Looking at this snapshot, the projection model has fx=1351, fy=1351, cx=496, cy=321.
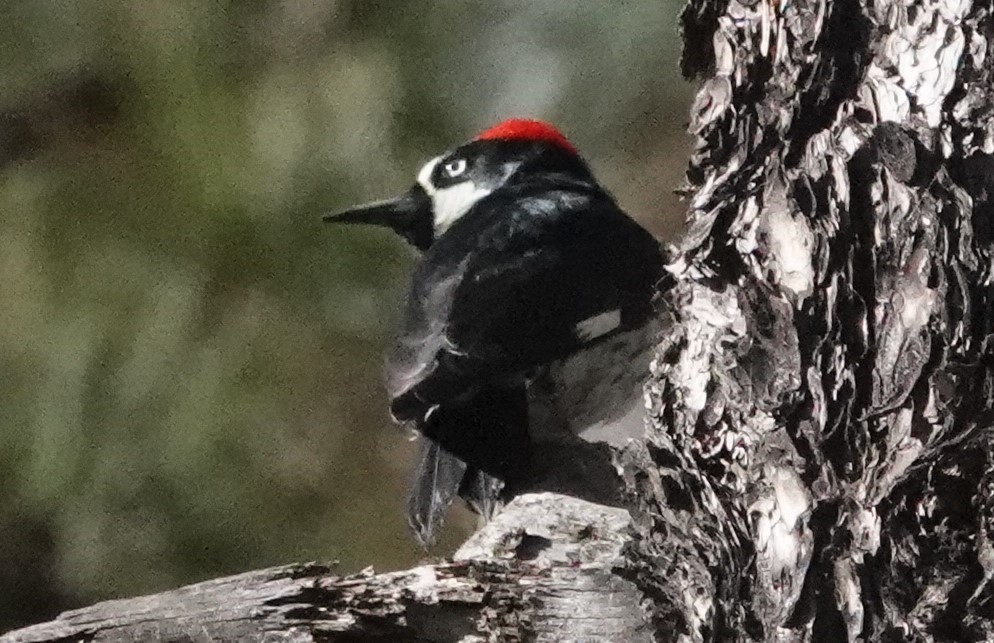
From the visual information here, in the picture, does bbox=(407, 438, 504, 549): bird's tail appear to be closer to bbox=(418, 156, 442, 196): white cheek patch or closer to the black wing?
the black wing

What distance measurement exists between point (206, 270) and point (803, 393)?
64 cm

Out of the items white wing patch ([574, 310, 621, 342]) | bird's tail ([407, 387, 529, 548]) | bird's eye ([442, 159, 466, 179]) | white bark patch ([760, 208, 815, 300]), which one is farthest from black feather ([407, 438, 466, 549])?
white bark patch ([760, 208, 815, 300])

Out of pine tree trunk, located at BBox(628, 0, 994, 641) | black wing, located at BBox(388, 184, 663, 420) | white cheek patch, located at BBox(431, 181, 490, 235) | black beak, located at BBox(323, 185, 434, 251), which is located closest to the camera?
pine tree trunk, located at BBox(628, 0, 994, 641)

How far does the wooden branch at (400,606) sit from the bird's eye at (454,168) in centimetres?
70

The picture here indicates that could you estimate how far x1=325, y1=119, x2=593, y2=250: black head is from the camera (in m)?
1.37

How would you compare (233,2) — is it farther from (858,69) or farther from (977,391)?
(977,391)

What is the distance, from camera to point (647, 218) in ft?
4.28

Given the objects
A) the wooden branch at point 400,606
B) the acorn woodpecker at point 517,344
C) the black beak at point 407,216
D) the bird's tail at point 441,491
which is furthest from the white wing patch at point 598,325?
the wooden branch at point 400,606

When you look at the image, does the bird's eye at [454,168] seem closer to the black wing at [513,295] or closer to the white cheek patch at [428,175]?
the white cheek patch at [428,175]

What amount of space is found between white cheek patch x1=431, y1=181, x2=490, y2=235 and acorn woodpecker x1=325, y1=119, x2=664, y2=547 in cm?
11

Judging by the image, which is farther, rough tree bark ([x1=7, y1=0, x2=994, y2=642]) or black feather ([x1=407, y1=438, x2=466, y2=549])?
black feather ([x1=407, y1=438, x2=466, y2=549])

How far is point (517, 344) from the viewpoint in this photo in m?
1.08

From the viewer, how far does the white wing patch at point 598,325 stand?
3.67 ft

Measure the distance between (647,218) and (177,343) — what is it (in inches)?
18.4
